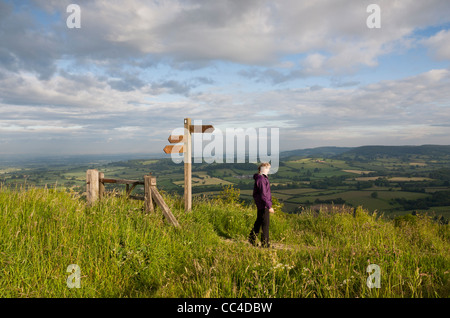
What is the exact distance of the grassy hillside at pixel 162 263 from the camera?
12.0 feet

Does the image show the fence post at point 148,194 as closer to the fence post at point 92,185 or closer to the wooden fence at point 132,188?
the wooden fence at point 132,188

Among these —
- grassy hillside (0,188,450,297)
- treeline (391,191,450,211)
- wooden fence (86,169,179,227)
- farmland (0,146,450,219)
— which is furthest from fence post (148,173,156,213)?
treeline (391,191,450,211)

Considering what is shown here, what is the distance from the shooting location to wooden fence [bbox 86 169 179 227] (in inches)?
293

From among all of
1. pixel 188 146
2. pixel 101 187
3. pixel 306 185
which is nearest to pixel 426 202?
pixel 306 185

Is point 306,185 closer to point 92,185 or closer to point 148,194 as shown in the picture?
point 148,194

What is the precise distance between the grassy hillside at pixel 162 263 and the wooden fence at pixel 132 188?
1.69 feet

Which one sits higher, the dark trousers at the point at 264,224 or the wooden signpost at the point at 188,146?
the wooden signpost at the point at 188,146

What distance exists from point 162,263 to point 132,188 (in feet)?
13.0

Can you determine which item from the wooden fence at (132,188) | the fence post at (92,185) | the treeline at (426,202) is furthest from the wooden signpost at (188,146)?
the treeline at (426,202)

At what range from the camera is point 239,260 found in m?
4.30

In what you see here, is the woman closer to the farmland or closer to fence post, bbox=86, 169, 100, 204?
fence post, bbox=86, 169, 100, 204

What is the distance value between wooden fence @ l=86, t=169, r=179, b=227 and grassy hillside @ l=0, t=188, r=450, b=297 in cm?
52

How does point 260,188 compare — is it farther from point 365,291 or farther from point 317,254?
point 365,291

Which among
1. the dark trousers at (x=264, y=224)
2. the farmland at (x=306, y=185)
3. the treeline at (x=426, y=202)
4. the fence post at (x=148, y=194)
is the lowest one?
the treeline at (x=426, y=202)
